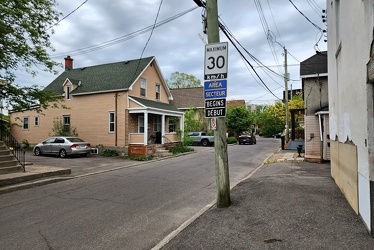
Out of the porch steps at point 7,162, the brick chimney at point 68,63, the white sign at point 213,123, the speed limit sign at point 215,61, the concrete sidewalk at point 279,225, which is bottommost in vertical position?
the concrete sidewalk at point 279,225

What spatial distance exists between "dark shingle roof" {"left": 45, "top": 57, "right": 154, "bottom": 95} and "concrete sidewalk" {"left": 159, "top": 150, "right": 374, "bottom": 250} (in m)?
15.5

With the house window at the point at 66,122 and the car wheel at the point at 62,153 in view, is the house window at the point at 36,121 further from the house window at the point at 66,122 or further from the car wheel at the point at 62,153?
the car wheel at the point at 62,153

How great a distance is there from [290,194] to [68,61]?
26629mm

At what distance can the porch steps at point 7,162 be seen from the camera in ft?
34.2

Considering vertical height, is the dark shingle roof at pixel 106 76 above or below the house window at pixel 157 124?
above

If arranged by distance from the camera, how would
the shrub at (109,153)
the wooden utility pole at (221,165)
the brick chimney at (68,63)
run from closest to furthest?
the wooden utility pole at (221,165) < the shrub at (109,153) < the brick chimney at (68,63)

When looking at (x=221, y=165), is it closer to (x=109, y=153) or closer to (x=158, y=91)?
(x=109, y=153)

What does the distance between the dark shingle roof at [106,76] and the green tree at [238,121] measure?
2005 centimetres

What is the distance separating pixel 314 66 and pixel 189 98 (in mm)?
22297

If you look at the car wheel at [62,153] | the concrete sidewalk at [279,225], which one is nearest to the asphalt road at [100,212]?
the concrete sidewalk at [279,225]

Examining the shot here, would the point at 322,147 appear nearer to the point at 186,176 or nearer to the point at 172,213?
Result: the point at 186,176

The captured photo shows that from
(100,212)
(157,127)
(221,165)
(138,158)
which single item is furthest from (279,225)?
(157,127)

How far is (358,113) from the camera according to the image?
4.80 meters

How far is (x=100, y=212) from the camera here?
19.7 ft
